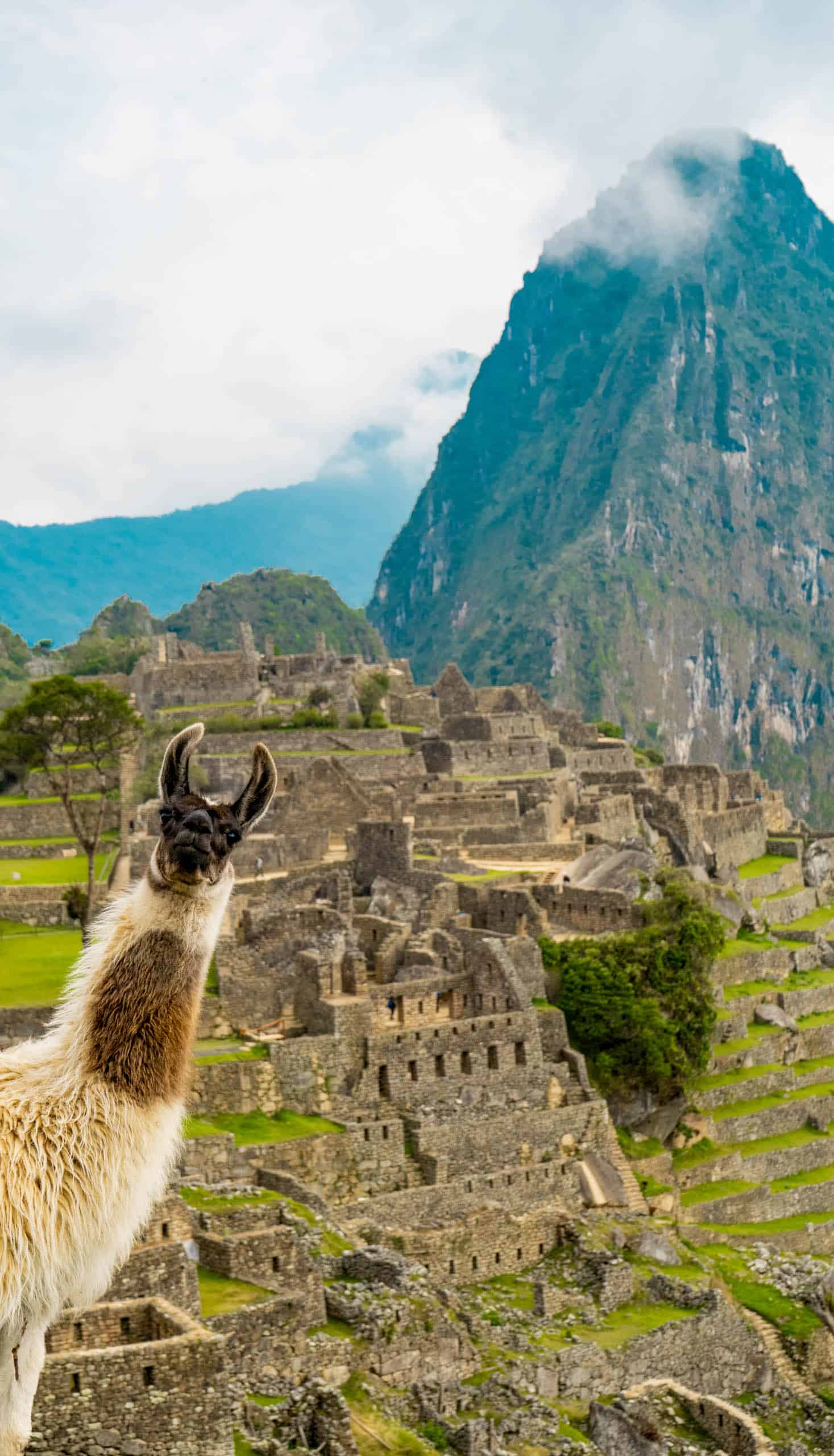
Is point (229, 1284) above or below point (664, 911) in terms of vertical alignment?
below

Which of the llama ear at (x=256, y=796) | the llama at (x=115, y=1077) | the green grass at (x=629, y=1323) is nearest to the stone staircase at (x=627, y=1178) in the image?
the green grass at (x=629, y=1323)

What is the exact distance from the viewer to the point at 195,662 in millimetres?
51719

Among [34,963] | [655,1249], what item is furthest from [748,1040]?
[34,963]

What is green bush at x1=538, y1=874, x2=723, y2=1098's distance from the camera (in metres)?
27.5

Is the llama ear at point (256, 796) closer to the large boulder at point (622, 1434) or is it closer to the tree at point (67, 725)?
the large boulder at point (622, 1434)

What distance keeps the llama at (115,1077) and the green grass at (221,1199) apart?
40.3ft

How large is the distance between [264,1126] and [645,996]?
8626 millimetres

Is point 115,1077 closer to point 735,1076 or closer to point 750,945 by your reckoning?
point 735,1076

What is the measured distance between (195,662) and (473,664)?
113292mm

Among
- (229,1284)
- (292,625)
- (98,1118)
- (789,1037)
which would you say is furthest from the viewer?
(292,625)

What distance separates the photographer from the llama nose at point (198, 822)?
5477 mm

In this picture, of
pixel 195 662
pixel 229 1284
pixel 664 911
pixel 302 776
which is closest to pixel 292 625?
pixel 195 662

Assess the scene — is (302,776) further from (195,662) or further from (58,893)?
(195,662)

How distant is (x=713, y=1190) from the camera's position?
28.0m
